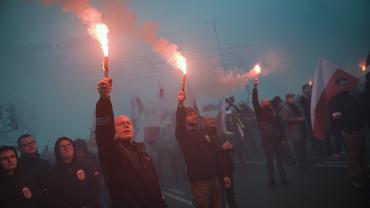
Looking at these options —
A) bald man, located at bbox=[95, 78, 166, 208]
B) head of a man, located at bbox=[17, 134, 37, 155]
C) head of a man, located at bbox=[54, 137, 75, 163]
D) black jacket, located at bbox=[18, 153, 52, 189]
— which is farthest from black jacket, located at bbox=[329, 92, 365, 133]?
head of a man, located at bbox=[17, 134, 37, 155]

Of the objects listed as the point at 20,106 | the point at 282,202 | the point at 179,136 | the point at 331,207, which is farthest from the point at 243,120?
the point at 20,106

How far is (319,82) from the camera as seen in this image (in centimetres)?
830

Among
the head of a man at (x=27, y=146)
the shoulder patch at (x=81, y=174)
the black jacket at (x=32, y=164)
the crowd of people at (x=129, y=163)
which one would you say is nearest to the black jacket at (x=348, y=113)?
the crowd of people at (x=129, y=163)

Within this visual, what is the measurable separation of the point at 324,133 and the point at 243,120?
650cm

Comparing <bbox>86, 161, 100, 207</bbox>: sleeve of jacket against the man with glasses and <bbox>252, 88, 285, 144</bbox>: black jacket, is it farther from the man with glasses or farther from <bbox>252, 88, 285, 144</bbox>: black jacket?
<bbox>252, 88, 285, 144</bbox>: black jacket

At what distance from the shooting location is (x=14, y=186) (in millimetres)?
4371

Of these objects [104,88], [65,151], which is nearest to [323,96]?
[65,151]

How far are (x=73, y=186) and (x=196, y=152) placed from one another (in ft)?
5.60

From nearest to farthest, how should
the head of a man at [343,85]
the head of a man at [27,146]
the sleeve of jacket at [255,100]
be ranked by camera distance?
the head of a man at [27,146] < the head of a man at [343,85] < the sleeve of jacket at [255,100]

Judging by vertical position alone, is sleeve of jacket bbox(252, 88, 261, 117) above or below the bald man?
above

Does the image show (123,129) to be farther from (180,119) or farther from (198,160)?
(198,160)

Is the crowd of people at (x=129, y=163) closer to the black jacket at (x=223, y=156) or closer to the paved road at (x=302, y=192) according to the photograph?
the black jacket at (x=223, y=156)

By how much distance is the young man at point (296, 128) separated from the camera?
30.8 feet

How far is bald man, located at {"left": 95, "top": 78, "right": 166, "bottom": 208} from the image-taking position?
9.81 ft
